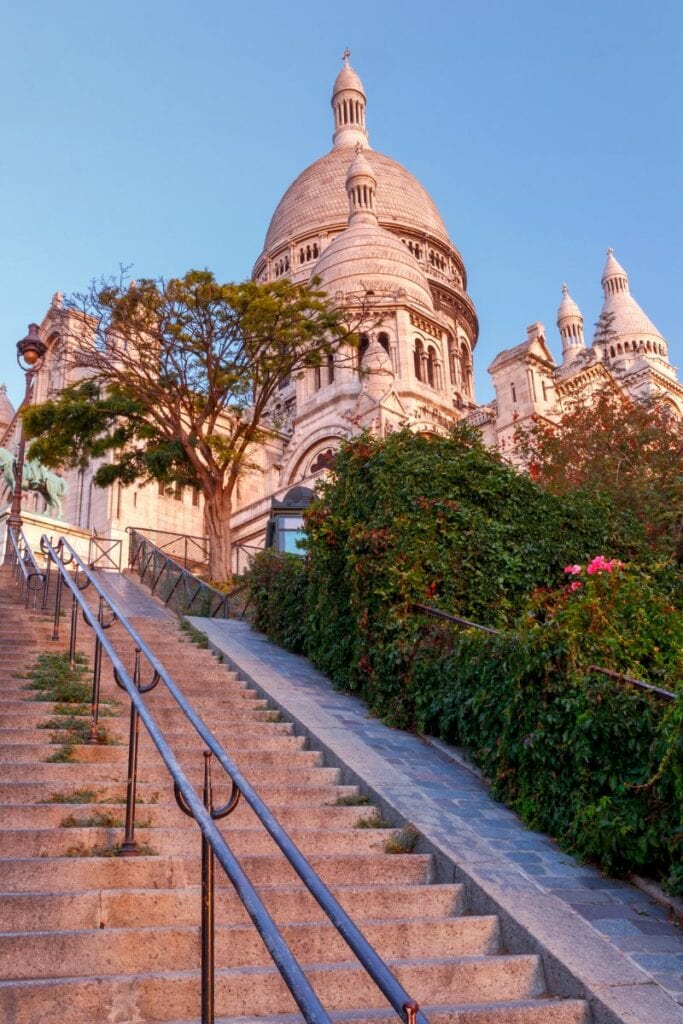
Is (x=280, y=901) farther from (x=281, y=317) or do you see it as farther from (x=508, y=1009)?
(x=281, y=317)

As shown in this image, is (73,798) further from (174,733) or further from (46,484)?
(46,484)

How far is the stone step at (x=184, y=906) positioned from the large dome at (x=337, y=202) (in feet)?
212

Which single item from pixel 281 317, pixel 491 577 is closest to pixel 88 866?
pixel 491 577

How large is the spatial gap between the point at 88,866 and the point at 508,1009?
2314mm


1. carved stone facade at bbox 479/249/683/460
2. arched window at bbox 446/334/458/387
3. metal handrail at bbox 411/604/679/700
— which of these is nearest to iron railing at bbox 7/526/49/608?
metal handrail at bbox 411/604/679/700

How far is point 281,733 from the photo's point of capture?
321 inches

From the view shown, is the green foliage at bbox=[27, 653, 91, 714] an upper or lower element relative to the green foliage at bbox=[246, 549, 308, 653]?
lower

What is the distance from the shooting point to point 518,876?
5.49 meters

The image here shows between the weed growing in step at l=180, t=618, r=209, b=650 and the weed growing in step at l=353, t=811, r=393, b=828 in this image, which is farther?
the weed growing in step at l=180, t=618, r=209, b=650

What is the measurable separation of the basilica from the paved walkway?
6110mm

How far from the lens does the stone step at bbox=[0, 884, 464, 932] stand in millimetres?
4371

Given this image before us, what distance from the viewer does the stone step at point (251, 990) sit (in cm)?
366

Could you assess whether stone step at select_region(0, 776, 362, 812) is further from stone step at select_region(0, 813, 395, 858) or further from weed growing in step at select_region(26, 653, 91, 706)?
weed growing in step at select_region(26, 653, 91, 706)

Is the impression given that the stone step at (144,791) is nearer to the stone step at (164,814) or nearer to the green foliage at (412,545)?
the stone step at (164,814)
